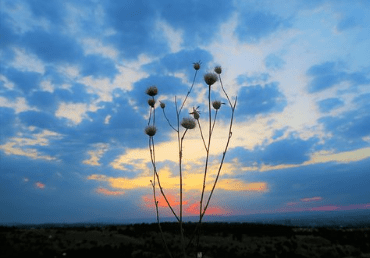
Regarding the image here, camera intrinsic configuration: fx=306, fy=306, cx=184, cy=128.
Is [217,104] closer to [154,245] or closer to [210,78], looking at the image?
[210,78]

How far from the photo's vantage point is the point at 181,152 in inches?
99.0

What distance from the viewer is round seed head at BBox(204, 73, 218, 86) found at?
107 inches

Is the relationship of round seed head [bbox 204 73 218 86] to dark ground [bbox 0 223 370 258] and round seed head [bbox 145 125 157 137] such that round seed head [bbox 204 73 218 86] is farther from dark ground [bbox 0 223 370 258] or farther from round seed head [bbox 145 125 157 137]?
dark ground [bbox 0 223 370 258]

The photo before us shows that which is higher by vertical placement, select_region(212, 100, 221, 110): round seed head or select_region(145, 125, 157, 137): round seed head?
select_region(212, 100, 221, 110): round seed head

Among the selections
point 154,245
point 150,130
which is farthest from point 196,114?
point 154,245

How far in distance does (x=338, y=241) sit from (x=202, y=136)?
30.0m

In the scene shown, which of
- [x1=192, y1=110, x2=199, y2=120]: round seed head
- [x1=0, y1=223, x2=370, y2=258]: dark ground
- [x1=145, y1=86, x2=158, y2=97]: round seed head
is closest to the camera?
[x1=192, y1=110, x2=199, y2=120]: round seed head

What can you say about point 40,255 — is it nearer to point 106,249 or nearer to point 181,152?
point 106,249

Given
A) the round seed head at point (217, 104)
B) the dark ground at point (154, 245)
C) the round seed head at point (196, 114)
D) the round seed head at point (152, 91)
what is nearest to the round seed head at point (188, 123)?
the round seed head at point (196, 114)

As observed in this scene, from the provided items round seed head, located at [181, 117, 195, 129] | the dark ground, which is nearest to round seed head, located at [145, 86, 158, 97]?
round seed head, located at [181, 117, 195, 129]

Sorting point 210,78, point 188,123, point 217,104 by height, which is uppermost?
point 210,78

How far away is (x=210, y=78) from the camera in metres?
2.73

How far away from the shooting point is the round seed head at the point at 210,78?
2730 millimetres

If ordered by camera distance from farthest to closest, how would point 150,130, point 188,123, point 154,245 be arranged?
point 154,245 → point 150,130 → point 188,123
